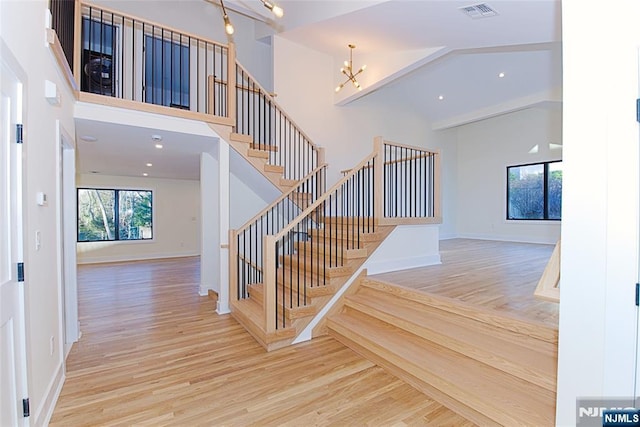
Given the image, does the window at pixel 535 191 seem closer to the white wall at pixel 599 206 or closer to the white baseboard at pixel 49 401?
the white wall at pixel 599 206

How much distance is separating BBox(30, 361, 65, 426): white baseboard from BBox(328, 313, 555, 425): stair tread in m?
2.35

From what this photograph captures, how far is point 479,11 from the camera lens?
3.28 metres

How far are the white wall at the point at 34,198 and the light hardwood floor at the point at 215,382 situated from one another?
32cm

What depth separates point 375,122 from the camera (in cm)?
708

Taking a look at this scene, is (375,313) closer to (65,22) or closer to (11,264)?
(11,264)

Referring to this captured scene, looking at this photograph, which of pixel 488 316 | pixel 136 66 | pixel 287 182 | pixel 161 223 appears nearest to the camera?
pixel 488 316

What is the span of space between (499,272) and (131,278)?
6711mm

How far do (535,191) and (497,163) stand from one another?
118cm

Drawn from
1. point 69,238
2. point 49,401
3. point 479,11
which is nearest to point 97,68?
point 69,238

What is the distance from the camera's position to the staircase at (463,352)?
6.31ft

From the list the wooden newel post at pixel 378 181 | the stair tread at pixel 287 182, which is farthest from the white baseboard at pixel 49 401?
the wooden newel post at pixel 378 181

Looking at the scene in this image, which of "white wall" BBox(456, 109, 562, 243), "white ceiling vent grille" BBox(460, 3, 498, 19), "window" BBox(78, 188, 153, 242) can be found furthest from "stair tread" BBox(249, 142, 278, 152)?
"white wall" BBox(456, 109, 562, 243)

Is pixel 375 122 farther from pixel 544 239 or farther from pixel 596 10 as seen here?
pixel 596 10

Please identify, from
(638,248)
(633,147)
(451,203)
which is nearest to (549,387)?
(638,248)
